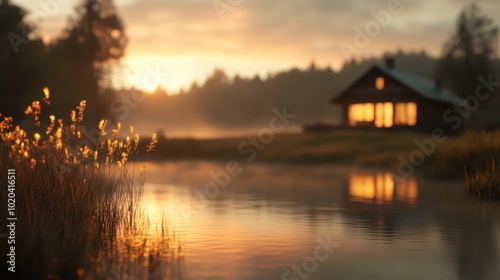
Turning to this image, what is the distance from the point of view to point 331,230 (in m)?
14.0

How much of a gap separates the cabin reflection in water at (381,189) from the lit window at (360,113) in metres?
25.6

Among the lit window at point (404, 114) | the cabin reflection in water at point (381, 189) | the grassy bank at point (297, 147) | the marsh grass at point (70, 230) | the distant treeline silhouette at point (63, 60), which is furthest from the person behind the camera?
the lit window at point (404, 114)

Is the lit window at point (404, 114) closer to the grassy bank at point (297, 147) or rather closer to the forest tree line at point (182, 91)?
the grassy bank at point (297, 147)

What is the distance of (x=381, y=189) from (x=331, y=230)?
10.2 metres

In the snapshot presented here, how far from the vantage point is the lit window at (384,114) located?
180ft

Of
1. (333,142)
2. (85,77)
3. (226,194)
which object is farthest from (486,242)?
(85,77)

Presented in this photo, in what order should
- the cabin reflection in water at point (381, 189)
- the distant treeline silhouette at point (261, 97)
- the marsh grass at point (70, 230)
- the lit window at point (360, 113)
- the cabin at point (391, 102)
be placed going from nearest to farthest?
the marsh grass at point (70, 230) < the cabin reflection in water at point (381, 189) < the cabin at point (391, 102) < the lit window at point (360, 113) < the distant treeline silhouette at point (261, 97)

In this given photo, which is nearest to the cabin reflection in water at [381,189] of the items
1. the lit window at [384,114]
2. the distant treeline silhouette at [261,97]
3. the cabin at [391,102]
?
the cabin at [391,102]

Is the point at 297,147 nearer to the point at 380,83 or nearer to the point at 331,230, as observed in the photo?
the point at 380,83

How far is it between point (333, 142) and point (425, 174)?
61.0 ft

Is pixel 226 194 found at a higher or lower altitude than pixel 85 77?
lower

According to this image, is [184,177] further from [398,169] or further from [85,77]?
[85,77]

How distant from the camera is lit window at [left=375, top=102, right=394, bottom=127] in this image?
5478cm

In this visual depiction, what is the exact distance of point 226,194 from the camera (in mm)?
22109
